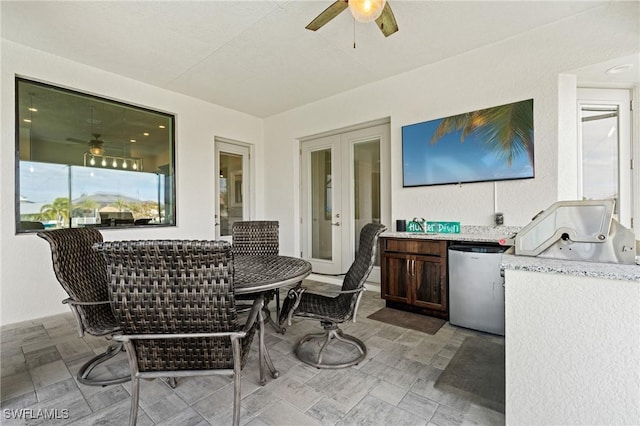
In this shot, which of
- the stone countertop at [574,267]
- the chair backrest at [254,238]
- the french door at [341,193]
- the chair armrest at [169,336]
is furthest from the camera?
the french door at [341,193]

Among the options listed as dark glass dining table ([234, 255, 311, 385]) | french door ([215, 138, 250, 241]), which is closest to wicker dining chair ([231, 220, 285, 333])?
dark glass dining table ([234, 255, 311, 385])

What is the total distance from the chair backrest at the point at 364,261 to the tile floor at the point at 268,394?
0.56 m

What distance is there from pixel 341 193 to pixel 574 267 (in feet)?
11.6

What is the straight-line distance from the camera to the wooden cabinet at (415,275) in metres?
2.90

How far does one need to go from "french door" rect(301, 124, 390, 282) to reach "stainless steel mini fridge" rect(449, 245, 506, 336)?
1.42 metres

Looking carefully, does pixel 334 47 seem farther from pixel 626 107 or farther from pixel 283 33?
pixel 626 107

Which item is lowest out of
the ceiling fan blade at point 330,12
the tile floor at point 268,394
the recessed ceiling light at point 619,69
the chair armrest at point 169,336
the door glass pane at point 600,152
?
the tile floor at point 268,394

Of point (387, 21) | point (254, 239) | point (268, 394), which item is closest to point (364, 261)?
point (268, 394)

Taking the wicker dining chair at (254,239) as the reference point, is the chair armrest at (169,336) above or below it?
below

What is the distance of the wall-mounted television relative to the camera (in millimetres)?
2869

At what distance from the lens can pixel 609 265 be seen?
3.94ft

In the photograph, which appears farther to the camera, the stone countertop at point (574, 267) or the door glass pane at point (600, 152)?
the door glass pane at point (600, 152)

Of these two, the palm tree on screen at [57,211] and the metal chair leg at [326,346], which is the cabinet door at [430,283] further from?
the palm tree on screen at [57,211]

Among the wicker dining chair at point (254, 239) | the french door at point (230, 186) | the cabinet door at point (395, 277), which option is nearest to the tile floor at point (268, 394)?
the cabinet door at point (395, 277)
